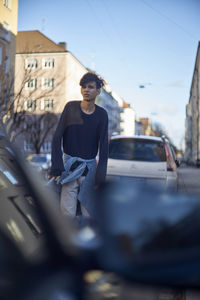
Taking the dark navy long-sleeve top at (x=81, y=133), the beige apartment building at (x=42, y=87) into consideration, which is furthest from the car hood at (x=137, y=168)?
the dark navy long-sleeve top at (x=81, y=133)

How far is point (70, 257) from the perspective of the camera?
652 mm

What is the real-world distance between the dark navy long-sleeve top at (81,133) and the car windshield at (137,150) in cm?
339

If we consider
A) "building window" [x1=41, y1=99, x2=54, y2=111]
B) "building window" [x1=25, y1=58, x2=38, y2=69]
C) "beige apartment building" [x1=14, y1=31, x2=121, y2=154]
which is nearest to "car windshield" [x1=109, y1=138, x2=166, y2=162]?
"beige apartment building" [x1=14, y1=31, x2=121, y2=154]

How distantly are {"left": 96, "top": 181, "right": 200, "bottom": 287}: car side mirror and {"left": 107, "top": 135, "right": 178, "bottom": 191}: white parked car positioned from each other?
5164mm

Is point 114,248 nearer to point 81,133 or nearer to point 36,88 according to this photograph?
point 81,133

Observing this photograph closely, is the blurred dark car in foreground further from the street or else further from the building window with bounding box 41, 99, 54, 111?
the building window with bounding box 41, 99, 54, 111

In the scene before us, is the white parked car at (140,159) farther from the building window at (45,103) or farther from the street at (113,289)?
the building window at (45,103)

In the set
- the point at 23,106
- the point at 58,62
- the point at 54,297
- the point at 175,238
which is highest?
the point at 58,62

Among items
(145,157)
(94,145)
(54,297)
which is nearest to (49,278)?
(54,297)

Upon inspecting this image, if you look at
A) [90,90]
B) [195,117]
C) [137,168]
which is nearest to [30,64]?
[137,168]

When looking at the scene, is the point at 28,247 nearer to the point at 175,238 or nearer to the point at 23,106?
the point at 175,238

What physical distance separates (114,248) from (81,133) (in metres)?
2.48

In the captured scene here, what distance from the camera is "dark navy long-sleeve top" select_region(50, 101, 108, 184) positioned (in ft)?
9.91

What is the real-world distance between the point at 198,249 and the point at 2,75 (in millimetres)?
16639
